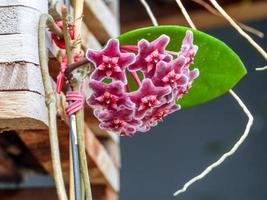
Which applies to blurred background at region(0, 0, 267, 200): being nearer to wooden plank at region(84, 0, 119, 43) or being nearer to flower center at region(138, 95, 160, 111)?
wooden plank at region(84, 0, 119, 43)

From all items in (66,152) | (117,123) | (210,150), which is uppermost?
(117,123)

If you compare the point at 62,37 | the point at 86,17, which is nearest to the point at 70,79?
the point at 62,37

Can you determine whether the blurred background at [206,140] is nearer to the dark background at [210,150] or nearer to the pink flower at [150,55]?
the dark background at [210,150]

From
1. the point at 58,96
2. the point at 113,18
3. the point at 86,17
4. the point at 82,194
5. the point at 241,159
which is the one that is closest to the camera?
the point at 82,194

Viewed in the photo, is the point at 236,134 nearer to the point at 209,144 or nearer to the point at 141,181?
the point at 209,144

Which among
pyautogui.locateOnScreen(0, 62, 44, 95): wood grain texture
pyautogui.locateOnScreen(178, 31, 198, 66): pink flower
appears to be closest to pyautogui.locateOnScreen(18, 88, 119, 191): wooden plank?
pyautogui.locateOnScreen(0, 62, 44, 95): wood grain texture

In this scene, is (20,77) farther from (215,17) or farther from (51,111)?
(215,17)

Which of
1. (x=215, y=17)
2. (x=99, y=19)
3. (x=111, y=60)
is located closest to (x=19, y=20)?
(x=111, y=60)
